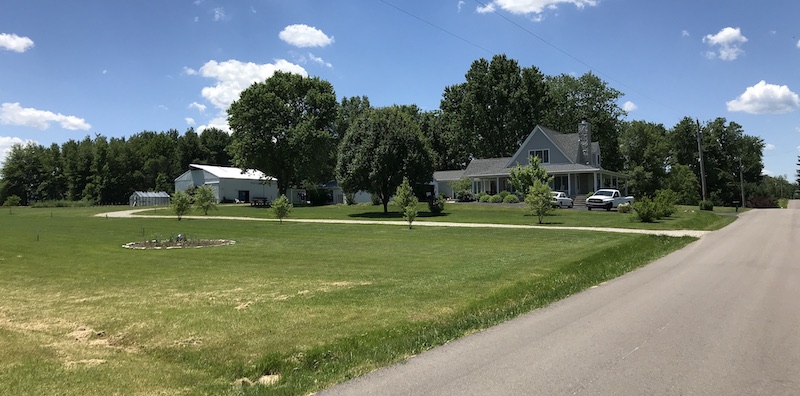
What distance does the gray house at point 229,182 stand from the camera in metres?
72.0

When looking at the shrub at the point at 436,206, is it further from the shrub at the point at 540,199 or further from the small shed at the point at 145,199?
the small shed at the point at 145,199

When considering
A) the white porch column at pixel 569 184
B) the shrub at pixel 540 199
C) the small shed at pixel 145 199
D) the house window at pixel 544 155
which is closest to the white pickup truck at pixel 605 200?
the white porch column at pixel 569 184

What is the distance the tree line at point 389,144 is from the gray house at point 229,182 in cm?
684

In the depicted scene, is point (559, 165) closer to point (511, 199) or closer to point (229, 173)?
point (511, 199)

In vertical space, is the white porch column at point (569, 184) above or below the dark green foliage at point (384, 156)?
below

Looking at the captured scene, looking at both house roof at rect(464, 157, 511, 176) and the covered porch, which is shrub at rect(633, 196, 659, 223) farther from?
house roof at rect(464, 157, 511, 176)

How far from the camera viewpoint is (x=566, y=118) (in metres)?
72.9

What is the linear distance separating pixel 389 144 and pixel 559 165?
812 inches

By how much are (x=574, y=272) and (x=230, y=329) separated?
8.44 meters

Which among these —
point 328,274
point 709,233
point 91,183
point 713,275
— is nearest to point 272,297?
point 328,274

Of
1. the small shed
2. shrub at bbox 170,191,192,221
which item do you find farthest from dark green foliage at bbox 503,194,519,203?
the small shed

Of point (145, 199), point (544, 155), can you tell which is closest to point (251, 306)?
point (544, 155)

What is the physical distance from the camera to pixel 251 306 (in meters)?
8.27

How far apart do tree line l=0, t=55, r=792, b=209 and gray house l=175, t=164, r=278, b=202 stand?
22.5 feet
